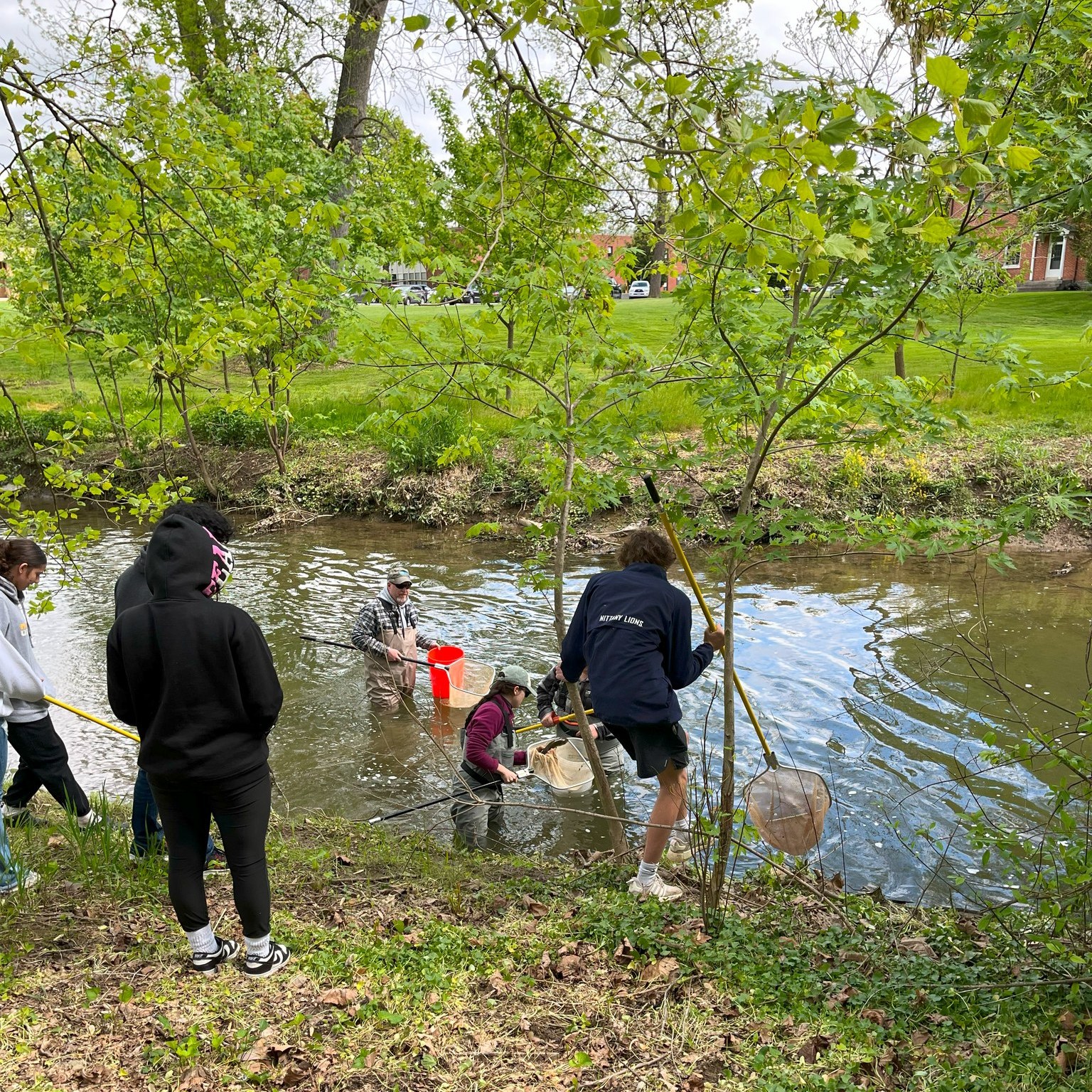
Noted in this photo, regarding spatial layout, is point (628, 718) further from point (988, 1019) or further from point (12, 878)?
point (12, 878)

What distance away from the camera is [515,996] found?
3758 mm

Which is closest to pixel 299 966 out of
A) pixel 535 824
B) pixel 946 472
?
pixel 535 824

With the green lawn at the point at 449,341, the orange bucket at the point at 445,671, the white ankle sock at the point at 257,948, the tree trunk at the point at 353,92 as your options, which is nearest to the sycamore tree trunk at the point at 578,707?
the green lawn at the point at 449,341

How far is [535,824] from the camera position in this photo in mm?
6574

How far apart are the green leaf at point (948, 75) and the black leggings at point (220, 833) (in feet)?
10.8

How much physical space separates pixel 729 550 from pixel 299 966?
270 cm

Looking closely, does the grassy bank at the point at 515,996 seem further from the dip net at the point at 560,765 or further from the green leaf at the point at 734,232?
the green leaf at the point at 734,232

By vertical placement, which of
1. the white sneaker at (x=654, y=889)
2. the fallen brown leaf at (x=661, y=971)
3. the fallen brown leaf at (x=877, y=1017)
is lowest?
the white sneaker at (x=654, y=889)

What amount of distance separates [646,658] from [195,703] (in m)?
2.16

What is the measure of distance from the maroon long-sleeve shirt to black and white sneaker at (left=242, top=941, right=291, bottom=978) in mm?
2345

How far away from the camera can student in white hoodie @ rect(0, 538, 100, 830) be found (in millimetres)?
5012

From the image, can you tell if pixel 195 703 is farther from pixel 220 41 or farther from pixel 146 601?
pixel 220 41

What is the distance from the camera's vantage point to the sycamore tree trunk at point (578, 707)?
5.22 meters

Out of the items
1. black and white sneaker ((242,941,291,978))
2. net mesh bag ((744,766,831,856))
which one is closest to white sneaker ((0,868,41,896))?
black and white sneaker ((242,941,291,978))
